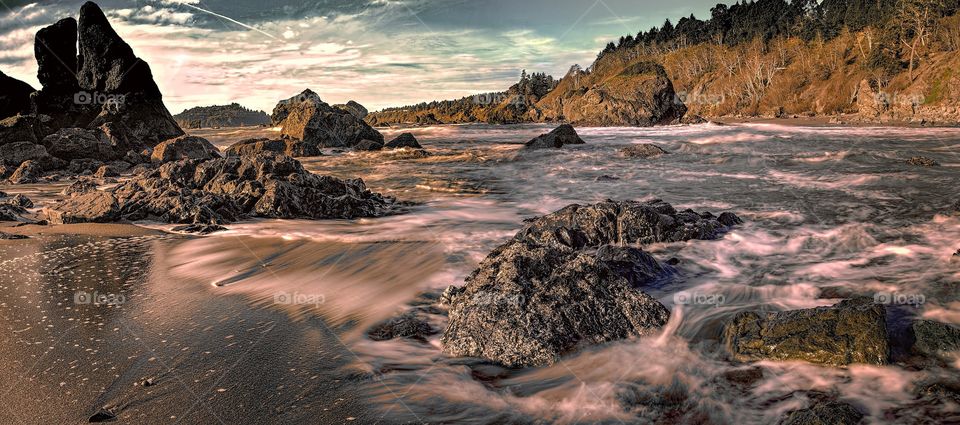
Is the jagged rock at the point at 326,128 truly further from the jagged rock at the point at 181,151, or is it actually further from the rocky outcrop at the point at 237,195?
the rocky outcrop at the point at 237,195

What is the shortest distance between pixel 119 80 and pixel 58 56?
6.23 meters

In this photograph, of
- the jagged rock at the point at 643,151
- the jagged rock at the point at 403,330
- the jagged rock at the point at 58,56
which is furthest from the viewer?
the jagged rock at the point at 58,56

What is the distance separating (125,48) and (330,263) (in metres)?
41.3

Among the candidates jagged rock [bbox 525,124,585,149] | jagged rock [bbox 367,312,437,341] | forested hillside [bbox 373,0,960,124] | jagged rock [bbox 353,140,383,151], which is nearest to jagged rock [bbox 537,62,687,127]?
forested hillside [bbox 373,0,960,124]

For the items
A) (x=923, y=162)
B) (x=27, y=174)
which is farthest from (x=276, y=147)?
(x=923, y=162)

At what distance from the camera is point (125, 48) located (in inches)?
1539

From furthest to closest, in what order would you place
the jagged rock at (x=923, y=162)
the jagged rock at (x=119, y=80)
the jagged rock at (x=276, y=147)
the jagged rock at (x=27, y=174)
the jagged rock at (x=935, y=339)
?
the jagged rock at (x=119, y=80), the jagged rock at (x=276, y=147), the jagged rock at (x=27, y=174), the jagged rock at (x=923, y=162), the jagged rock at (x=935, y=339)

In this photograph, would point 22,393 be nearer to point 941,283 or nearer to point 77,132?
point 941,283

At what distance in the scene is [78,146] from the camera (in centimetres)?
2789

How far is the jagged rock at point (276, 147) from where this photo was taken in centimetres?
3269

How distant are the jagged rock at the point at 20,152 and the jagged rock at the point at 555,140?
2637cm

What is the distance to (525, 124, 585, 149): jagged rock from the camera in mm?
33375

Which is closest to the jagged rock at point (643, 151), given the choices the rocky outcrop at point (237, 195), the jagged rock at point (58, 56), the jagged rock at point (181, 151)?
the rocky outcrop at point (237, 195)

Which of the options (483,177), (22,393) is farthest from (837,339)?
(483,177)
